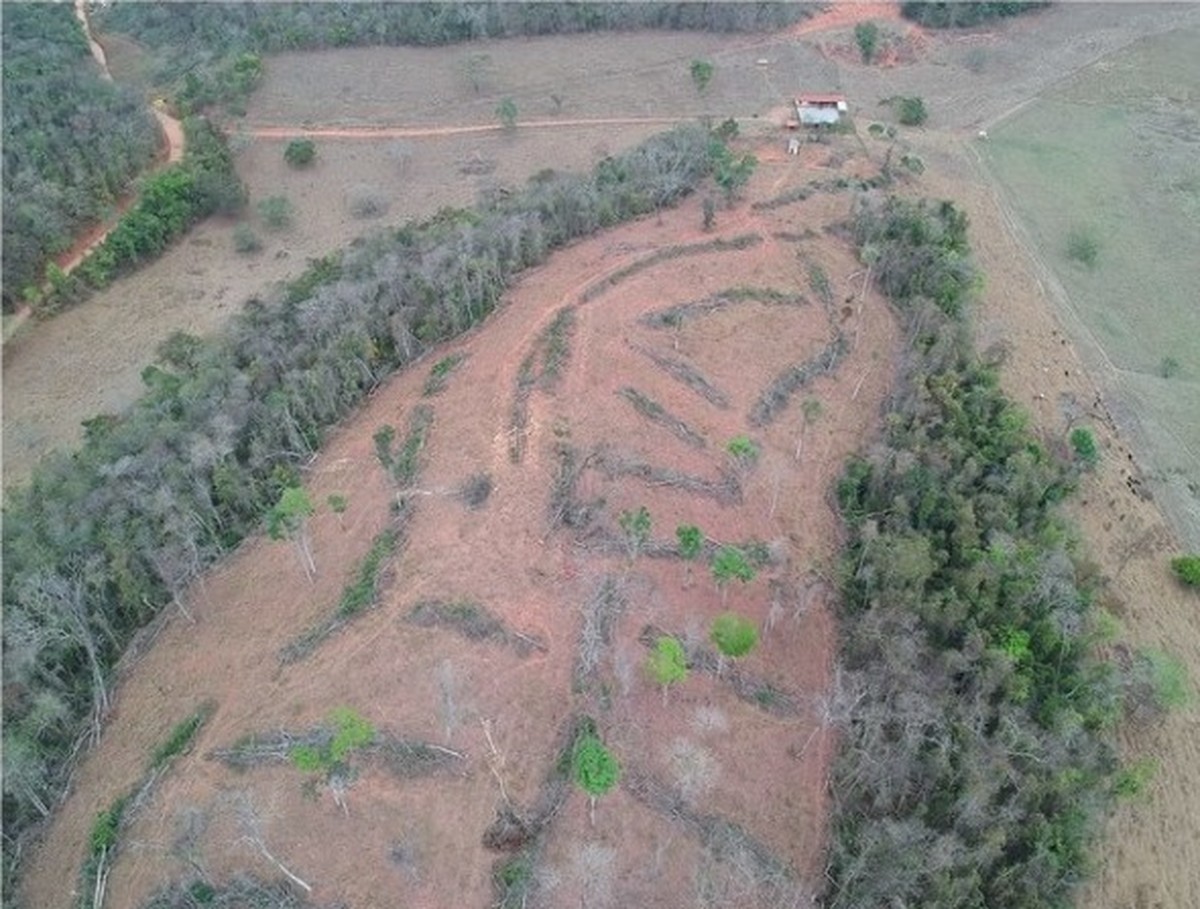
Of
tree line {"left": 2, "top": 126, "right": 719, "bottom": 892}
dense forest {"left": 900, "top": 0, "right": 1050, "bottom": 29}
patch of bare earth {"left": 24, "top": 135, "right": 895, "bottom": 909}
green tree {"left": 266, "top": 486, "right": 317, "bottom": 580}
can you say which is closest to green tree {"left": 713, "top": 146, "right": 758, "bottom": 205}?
tree line {"left": 2, "top": 126, "right": 719, "bottom": 892}

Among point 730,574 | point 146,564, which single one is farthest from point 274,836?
point 730,574

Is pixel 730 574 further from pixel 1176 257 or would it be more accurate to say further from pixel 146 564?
pixel 1176 257

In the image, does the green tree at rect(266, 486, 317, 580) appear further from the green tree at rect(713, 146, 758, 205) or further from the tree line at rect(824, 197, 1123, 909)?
the green tree at rect(713, 146, 758, 205)

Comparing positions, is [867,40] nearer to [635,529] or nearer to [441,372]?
[441,372]

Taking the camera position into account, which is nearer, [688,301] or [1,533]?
[1,533]

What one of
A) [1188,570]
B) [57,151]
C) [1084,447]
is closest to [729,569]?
[1084,447]

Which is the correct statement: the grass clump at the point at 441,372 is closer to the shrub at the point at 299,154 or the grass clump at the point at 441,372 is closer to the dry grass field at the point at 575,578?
the dry grass field at the point at 575,578
